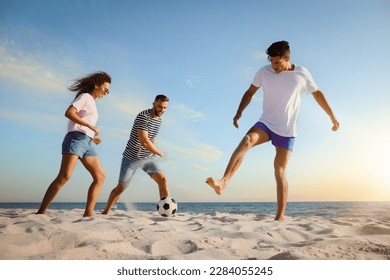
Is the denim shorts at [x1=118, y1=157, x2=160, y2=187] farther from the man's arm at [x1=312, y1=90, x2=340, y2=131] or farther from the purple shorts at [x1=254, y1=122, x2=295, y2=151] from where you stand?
the man's arm at [x1=312, y1=90, x2=340, y2=131]

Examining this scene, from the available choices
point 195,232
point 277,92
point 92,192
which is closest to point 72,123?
point 92,192

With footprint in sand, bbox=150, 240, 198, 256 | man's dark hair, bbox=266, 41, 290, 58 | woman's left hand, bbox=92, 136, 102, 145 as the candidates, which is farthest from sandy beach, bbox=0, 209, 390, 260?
man's dark hair, bbox=266, 41, 290, 58

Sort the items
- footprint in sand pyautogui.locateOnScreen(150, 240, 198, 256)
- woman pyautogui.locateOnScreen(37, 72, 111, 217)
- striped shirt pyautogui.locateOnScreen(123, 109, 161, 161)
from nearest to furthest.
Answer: footprint in sand pyautogui.locateOnScreen(150, 240, 198, 256)
woman pyautogui.locateOnScreen(37, 72, 111, 217)
striped shirt pyautogui.locateOnScreen(123, 109, 161, 161)

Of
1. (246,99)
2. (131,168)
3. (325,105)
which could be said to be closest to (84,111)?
(131,168)

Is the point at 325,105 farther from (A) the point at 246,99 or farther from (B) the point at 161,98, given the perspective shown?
(B) the point at 161,98

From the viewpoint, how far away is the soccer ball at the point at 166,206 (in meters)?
3.90

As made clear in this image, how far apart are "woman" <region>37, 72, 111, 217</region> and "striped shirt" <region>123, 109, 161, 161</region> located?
1.25ft

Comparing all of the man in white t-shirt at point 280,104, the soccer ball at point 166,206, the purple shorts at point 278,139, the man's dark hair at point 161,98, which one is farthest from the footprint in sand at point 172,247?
the man's dark hair at point 161,98

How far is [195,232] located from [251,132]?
110cm

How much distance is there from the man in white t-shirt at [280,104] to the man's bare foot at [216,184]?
0.63 meters

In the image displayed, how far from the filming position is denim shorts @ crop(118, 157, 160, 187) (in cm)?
387

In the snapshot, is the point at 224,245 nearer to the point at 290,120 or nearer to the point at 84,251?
the point at 84,251

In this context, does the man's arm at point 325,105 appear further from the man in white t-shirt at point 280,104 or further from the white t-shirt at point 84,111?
the white t-shirt at point 84,111
